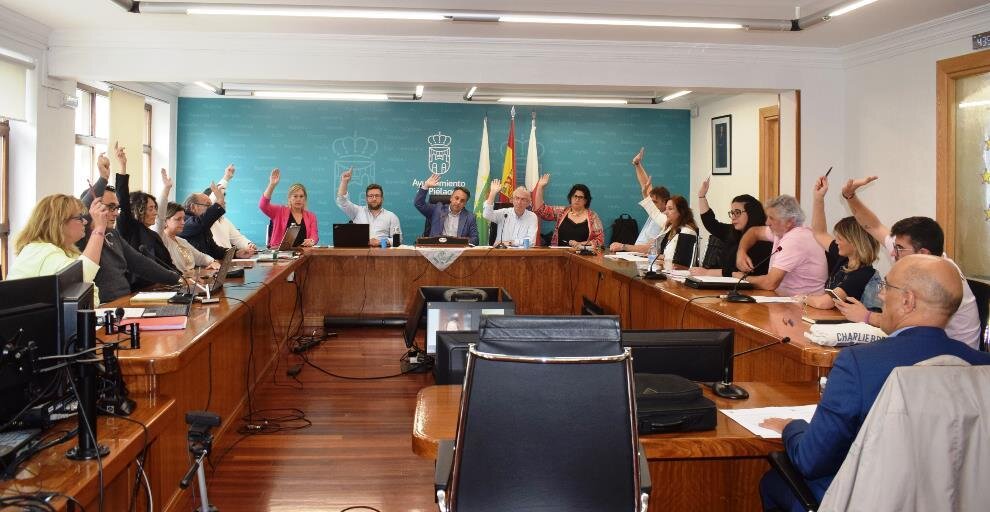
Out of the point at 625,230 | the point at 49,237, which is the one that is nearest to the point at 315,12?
the point at 49,237

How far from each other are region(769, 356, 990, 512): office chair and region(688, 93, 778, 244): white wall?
766 centimetres

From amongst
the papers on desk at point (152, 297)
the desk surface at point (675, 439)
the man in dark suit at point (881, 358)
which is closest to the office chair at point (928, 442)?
the man in dark suit at point (881, 358)

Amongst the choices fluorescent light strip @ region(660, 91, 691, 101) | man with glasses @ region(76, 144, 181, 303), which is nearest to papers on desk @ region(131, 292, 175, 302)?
man with glasses @ region(76, 144, 181, 303)

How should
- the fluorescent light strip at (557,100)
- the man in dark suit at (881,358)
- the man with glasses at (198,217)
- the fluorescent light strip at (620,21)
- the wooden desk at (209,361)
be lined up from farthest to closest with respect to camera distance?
the fluorescent light strip at (557,100) → the man with glasses at (198,217) → the fluorescent light strip at (620,21) → the wooden desk at (209,361) → the man in dark suit at (881,358)

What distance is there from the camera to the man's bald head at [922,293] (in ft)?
6.72

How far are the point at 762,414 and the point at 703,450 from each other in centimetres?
35

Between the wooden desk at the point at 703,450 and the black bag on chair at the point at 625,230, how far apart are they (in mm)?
7666

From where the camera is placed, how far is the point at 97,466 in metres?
1.91

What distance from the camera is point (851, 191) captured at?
464cm

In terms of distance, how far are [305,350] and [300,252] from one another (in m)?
1.12

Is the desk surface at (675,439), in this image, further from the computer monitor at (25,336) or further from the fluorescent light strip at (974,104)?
the fluorescent light strip at (974,104)

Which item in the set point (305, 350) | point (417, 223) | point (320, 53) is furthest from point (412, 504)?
point (417, 223)

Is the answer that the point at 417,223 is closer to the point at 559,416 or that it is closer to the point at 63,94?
the point at 63,94

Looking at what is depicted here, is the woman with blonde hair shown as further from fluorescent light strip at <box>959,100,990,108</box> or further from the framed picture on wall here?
the framed picture on wall
